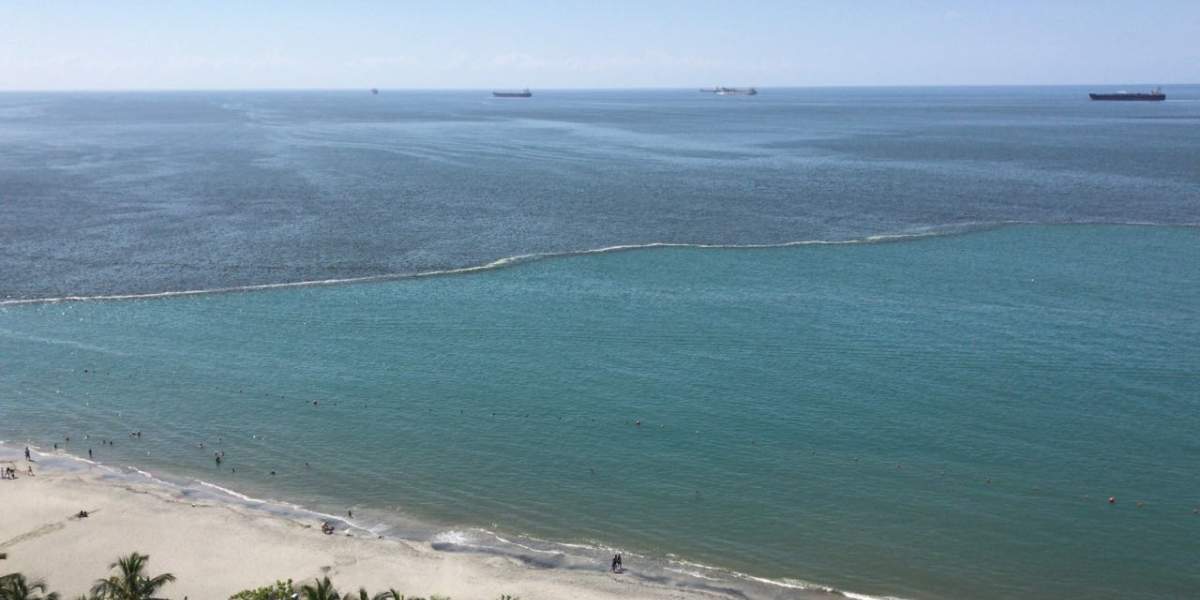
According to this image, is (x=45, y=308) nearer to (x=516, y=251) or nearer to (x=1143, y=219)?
(x=516, y=251)

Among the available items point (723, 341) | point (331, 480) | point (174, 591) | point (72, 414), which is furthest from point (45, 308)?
point (723, 341)

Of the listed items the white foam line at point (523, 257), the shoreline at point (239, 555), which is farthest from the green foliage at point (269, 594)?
the white foam line at point (523, 257)

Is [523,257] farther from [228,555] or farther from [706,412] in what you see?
[228,555]

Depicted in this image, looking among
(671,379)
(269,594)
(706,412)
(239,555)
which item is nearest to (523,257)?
(671,379)

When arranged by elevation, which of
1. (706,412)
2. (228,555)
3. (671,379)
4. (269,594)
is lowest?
(228,555)

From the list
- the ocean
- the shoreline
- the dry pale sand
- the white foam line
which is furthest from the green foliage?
the white foam line

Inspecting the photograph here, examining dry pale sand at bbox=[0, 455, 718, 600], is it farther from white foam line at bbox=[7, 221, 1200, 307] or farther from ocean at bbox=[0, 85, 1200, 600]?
white foam line at bbox=[7, 221, 1200, 307]

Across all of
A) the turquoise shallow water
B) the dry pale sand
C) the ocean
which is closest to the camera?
the dry pale sand
